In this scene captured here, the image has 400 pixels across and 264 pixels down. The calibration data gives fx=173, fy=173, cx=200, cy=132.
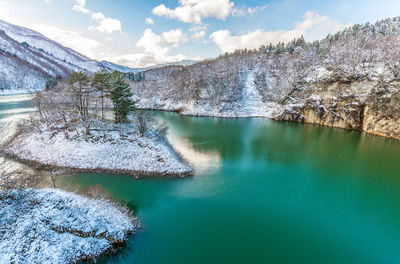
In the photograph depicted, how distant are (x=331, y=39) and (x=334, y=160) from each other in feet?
220

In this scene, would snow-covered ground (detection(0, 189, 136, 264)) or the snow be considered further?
the snow

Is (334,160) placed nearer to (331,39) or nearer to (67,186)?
(67,186)

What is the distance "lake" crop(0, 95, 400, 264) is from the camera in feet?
33.8

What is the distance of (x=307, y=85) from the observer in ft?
176

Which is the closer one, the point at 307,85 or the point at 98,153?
the point at 98,153

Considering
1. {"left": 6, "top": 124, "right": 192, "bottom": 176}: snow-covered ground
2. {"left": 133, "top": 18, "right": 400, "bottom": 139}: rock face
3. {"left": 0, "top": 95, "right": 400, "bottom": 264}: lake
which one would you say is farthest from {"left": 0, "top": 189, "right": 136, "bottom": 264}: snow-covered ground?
{"left": 133, "top": 18, "right": 400, "bottom": 139}: rock face

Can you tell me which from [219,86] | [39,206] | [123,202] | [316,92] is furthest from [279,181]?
[219,86]

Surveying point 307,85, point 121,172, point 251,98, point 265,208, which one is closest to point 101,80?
point 121,172

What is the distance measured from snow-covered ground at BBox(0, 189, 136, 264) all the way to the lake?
117cm

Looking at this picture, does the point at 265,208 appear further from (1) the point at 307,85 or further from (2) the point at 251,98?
(2) the point at 251,98

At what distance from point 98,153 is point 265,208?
61.9 feet

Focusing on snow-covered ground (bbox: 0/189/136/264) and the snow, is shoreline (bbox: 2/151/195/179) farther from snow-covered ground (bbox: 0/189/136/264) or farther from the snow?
the snow

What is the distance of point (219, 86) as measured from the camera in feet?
210

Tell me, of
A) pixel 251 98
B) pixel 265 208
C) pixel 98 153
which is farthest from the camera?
pixel 251 98
